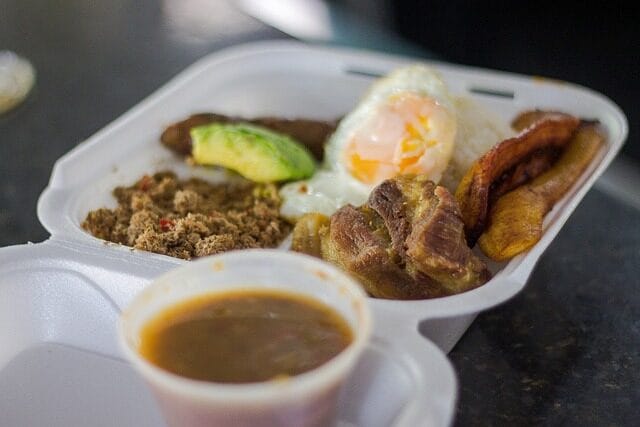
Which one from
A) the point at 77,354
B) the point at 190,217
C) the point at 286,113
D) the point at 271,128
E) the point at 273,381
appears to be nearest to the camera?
the point at 273,381

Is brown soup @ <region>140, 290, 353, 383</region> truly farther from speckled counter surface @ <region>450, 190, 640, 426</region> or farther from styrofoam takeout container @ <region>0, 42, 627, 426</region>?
speckled counter surface @ <region>450, 190, 640, 426</region>

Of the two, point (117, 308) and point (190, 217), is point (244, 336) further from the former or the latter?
point (190, 217)

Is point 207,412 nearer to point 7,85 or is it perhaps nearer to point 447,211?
point 447,211

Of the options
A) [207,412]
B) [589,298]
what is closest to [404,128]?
[589,298]

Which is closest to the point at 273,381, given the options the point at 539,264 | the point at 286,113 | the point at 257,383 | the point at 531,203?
the point at 257,383

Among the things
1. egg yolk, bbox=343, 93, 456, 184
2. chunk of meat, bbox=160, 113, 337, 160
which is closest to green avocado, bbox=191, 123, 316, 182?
chunk of meat, bbox=160, 113, 337, 160

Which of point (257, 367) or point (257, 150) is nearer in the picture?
point (257, 367)
